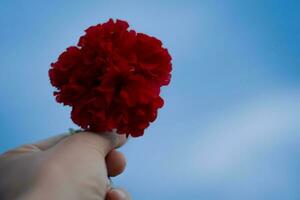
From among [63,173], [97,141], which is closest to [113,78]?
[97,141]

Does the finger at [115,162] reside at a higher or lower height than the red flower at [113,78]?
lower

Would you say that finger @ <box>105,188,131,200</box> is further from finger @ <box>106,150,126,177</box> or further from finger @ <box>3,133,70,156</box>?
finger @ <box>3,133,70,156</box>

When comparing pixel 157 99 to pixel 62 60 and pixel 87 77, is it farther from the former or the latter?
pixel 62 60

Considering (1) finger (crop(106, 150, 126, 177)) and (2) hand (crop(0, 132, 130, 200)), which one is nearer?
(2) hand (crop(0, 132, 130, 200))

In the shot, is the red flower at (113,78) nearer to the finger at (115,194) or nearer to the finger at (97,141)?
the finger at (97,141)

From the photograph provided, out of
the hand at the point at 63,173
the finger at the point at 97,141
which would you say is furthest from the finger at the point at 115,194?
the finger at the point at 97,141

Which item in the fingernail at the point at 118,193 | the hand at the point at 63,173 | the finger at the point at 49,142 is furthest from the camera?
the finger at the point at 49,142

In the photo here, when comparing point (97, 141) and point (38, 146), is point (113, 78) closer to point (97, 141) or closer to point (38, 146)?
point (97, 141)

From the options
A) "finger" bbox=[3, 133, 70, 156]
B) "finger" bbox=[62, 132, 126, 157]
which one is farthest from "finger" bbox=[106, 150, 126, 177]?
"finger" bbox=[3, 133, 70, 156]
